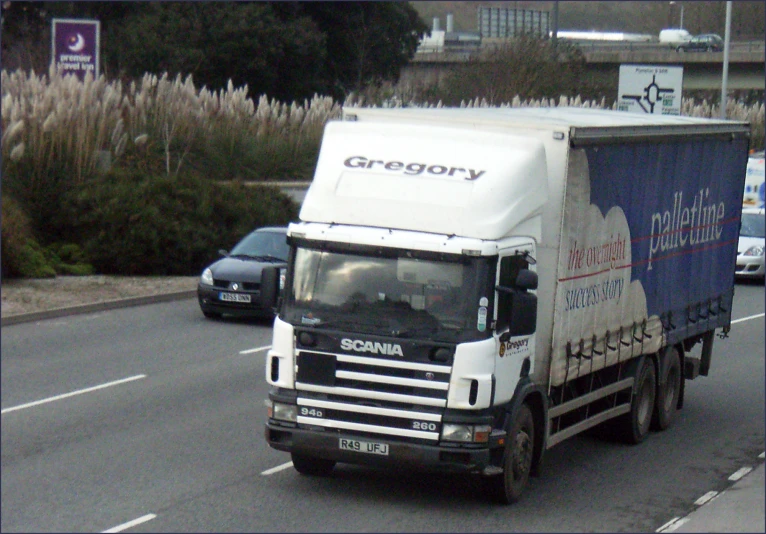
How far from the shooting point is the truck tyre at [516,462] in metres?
9.14

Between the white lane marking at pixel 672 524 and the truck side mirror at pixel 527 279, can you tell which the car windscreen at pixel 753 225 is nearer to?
the white lane marking at pixel 672 524

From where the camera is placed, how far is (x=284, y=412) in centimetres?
908

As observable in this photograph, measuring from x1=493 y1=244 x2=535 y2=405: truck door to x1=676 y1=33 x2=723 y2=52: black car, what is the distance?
47.4 m

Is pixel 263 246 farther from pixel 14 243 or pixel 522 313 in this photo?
pixel 522 313

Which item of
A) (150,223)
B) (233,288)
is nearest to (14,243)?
(150,223)

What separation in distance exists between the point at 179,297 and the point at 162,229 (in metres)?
2.19

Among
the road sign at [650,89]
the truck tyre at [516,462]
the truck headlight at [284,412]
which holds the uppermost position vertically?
the road sign at [650,89]

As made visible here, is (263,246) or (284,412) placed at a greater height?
(284,412)

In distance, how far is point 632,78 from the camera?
2977cm

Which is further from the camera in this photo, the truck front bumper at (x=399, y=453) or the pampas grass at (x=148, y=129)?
the pampas grass at (x=148, y=129)

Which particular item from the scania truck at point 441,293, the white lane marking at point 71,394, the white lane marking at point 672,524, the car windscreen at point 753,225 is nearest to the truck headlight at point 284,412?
the scania truck at point 441,293

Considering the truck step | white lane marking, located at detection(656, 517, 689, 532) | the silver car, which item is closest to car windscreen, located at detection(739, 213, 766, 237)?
the silver car

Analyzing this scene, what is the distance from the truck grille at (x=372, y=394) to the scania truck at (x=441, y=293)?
0.4 inches

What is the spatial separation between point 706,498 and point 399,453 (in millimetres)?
2879
